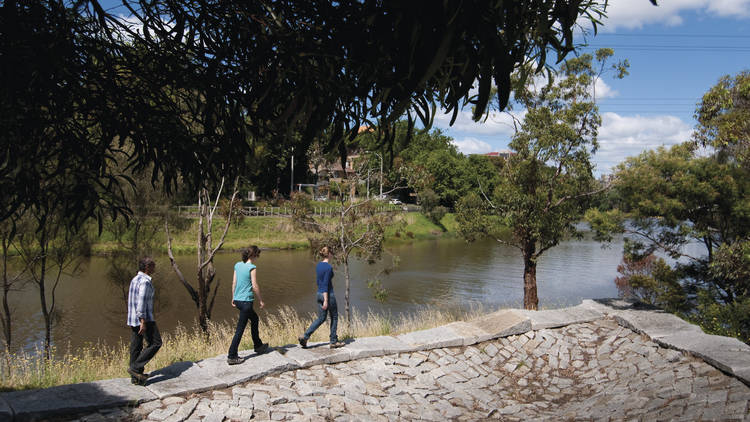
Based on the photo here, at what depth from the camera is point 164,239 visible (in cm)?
2505

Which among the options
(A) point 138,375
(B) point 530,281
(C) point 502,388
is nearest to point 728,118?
(B) point 530,281

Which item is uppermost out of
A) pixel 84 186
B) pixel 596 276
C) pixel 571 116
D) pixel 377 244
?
pixel 571 116

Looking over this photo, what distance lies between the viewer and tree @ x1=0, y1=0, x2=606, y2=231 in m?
1.94

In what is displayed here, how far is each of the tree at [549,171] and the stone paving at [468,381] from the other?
184 inches

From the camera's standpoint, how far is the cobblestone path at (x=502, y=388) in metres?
5.53

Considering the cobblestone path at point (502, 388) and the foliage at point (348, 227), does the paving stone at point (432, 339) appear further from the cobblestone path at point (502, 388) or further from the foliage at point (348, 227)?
the foliage at point (348, 227)

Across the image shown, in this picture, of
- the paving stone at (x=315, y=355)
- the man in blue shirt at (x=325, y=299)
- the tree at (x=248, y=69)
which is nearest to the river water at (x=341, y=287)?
the man in blue shirt at (x=325, y=299)

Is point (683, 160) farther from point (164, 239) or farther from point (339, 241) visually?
point (164, 239)

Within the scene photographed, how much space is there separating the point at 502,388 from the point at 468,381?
50 cm

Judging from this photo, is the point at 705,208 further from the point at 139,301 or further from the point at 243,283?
the point at 139,301

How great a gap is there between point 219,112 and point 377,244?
38.7 ft

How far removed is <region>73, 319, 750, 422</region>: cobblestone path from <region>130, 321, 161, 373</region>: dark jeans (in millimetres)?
573

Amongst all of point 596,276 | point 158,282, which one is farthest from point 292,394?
point 596,276

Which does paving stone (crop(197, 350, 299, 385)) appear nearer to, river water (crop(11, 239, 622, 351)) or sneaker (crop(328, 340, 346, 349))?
sneaker (crop(328, 340, 346, 349))
